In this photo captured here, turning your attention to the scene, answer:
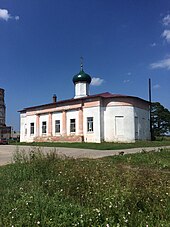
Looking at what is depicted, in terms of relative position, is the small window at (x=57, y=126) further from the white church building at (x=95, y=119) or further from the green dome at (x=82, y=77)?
the green dome at (x=82, y=77)

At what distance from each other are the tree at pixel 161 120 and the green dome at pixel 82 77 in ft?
61.3

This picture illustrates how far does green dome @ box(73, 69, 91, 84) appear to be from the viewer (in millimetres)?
36219

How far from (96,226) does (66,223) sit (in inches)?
15.7

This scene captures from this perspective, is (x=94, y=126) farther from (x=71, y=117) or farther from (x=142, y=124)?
(x=142, y=124)

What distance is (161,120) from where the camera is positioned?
160 feet

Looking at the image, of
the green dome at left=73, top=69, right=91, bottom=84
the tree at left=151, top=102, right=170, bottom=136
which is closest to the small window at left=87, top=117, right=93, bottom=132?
the green dome at left=73, top=69, right=91, bottom=84

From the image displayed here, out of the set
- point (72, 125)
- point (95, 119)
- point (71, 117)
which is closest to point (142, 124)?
point (95, 119)

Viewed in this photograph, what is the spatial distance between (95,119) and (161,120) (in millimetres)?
24788

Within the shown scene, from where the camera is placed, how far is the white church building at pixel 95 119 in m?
28.3

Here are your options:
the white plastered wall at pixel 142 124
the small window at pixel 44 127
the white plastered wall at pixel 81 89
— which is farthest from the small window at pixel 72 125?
the white plastered wall at pixel 142 124

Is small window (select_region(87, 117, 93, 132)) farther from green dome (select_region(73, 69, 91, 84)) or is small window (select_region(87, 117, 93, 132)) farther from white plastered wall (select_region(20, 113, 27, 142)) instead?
white plastered wall (select_region(20, 113, 27, 142))

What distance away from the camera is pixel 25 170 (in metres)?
6.38

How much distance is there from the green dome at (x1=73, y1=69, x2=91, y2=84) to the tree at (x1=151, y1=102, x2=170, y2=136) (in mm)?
18678

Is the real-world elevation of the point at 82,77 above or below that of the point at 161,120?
above
